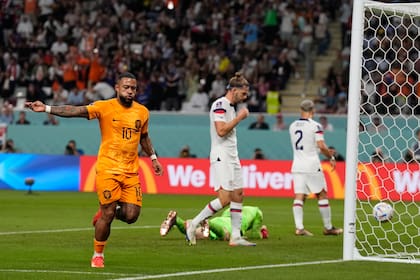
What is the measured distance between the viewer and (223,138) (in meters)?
16.7

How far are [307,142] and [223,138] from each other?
120 inches

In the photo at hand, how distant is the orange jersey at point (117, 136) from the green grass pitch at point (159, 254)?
1.12m

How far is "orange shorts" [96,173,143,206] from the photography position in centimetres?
1360

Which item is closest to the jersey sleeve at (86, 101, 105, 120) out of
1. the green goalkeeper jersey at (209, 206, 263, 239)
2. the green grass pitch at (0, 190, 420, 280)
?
the green grass pitch at (0, 190, 420, 280)

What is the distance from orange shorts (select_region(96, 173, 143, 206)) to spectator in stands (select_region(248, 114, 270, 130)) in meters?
20.0

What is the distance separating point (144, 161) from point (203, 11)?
10.4 metres

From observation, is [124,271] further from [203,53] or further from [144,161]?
[203,53]

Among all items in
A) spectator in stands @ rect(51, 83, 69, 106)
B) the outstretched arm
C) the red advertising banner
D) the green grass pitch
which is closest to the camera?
the green grass pitch

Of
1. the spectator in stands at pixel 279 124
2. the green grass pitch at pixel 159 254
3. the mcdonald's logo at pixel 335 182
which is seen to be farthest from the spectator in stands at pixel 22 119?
the green grass pitch at pixel 159 254

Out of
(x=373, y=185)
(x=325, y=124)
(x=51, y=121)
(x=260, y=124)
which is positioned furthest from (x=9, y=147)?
(x=373, y=185)

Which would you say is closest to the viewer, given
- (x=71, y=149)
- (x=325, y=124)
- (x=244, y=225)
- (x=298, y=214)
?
(x=244, y=225)

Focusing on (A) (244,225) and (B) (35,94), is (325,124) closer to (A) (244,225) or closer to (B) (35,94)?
(B) (35,94)

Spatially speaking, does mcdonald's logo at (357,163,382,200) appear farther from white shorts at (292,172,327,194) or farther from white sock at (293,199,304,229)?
white sock at (293,199,304,229)

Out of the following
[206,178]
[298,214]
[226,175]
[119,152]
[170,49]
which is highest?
[170,49]
